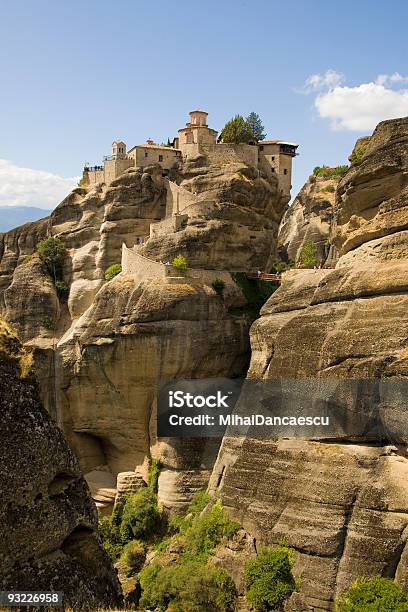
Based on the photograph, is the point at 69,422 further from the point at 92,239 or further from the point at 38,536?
the point at 38,536

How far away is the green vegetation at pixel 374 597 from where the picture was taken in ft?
59.7

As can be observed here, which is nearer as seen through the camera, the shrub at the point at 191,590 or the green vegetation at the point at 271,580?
the green vegetation at the point at 271,580

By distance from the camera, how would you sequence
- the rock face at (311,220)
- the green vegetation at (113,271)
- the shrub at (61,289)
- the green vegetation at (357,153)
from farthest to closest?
the rock face at (311,220) < the shrub at (61,289) < the green vegetation at (113,271) < the green vegetation at (357,153)

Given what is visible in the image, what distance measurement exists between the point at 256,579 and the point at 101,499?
15984mm

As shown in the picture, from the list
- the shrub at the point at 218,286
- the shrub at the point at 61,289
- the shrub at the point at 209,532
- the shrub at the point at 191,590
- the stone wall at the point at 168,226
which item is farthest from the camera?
the shrub at the point at 61,289

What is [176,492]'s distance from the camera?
32469mm

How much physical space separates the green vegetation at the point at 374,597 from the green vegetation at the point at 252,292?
18520 millimetres

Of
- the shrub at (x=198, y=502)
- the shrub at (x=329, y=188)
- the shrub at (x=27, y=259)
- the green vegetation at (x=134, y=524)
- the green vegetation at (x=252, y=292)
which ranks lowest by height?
the green vegetation at (x=134, y=524)

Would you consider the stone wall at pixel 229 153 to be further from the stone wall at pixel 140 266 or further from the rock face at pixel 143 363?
the rock face at pixel 143 363

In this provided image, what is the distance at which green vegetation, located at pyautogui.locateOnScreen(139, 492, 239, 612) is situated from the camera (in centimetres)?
2256

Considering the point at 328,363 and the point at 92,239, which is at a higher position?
the point at 92,239

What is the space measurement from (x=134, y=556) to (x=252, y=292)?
15047 mm

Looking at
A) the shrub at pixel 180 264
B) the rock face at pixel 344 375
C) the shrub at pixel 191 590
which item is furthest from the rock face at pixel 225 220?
the shrub at pixel 191 590

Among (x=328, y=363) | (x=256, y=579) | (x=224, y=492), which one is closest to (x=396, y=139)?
(x=328, y=363)
